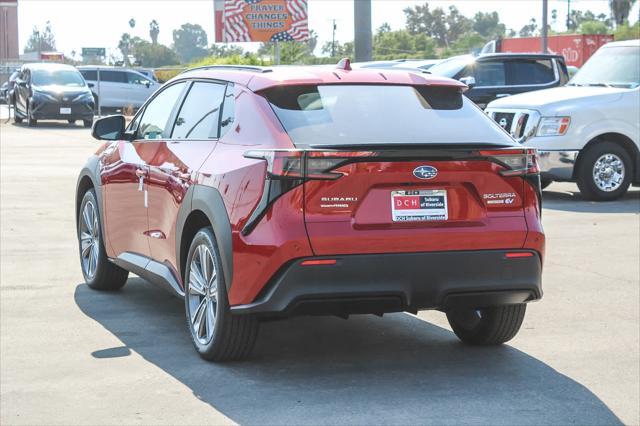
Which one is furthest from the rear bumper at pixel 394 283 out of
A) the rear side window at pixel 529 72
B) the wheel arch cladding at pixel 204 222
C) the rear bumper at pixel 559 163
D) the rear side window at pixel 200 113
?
the rear side window at pixel 529 72

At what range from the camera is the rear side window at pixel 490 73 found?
2109 centimetres

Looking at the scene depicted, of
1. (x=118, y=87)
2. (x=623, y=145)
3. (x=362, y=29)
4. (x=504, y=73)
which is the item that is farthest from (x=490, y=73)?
(x=118, y=87)

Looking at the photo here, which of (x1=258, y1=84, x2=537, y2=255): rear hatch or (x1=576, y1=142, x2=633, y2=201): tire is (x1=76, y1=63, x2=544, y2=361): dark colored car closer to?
(x1=258, y1=84, x2=537, y2=255): rear hatch

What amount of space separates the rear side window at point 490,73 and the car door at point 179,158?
13.9 metres

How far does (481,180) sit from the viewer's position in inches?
251

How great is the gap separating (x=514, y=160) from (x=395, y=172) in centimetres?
71

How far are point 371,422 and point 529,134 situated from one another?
10.2 meters

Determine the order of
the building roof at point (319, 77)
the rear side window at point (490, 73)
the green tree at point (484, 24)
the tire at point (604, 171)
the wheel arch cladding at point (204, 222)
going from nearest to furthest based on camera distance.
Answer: the wheel arch cladding at point (204, 222)
the building roof at point (319, 77)
the tire at point (604, 171)
the rear side window at point (490, 73)
the green tree at point (484, 24)

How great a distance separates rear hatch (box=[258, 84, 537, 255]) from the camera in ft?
20.0

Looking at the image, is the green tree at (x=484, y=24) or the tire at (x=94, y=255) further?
the green tree at (x=484, y=24)

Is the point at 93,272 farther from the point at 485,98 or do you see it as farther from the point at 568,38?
the point at 568,38

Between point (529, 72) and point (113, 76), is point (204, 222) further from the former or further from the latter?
point (113, 76)

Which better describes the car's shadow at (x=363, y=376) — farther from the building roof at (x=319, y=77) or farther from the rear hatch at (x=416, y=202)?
the building roof at (x=319, y=77)

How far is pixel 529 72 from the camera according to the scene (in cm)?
2141
